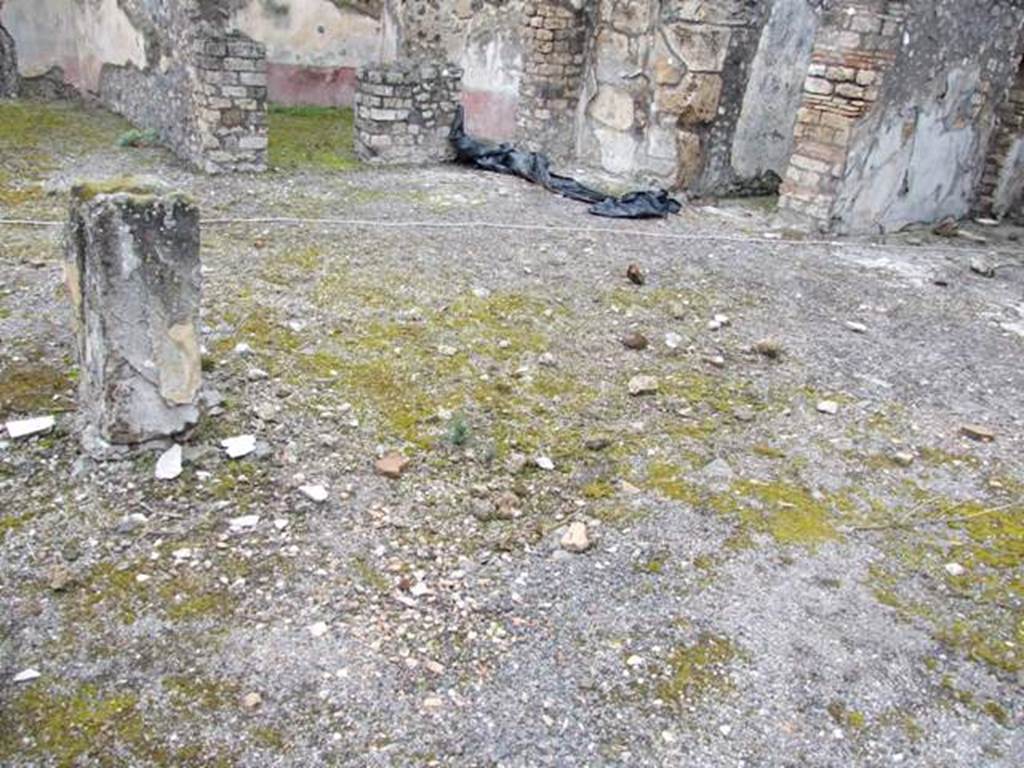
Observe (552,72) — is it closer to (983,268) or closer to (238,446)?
(983,268)

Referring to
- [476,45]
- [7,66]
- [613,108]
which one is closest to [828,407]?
[613,108]

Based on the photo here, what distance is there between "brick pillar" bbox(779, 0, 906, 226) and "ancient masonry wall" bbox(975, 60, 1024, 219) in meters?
2.24

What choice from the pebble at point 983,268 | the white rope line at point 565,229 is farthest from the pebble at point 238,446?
the pebble at point 983,268

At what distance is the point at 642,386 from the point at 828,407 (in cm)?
92

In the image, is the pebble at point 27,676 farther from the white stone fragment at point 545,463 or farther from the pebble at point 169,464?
the white stone fragment at point 545,463

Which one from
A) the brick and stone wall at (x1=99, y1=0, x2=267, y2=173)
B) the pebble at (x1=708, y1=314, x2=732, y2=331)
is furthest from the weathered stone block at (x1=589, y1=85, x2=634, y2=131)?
the pebble at (x1=708, y1=314, x2=732, y2=331)

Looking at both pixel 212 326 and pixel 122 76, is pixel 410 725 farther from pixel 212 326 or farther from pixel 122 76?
pixel 122 76

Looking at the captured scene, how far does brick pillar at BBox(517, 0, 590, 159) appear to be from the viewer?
8789 mm

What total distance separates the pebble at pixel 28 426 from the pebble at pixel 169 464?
495mm

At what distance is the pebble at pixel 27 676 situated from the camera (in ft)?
8.17

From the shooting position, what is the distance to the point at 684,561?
322cm

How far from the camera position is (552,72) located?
8.95m

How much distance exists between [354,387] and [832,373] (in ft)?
8.37

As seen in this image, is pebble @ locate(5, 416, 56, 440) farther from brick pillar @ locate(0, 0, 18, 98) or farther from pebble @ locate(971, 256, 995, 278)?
brick pillar @ locate(0, 0, 18, 98)
